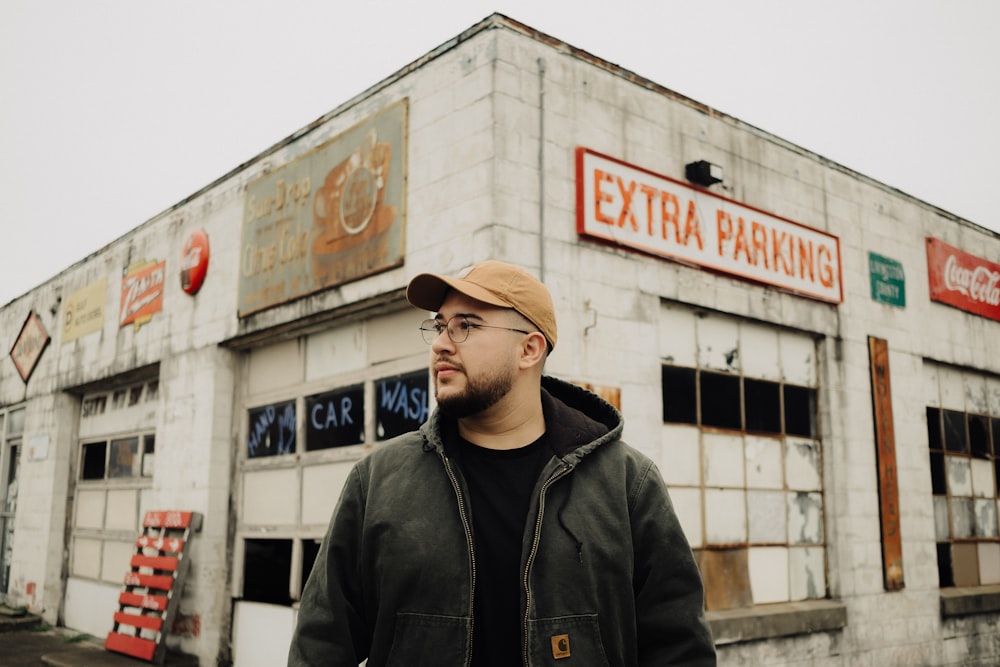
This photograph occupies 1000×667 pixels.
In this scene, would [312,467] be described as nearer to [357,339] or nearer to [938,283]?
[357,339]

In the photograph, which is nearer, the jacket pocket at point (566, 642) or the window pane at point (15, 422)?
the jacket pocket at point (566, 642)

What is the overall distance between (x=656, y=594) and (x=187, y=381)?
7807mm

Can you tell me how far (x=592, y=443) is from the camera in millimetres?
2510

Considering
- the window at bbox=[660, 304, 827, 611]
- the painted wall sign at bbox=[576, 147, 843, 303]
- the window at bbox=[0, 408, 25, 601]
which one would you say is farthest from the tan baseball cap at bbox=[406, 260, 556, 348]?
the window at bbox=[0, 408, 25, 601]

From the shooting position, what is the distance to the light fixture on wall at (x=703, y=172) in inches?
287

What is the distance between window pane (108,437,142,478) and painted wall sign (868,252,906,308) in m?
8.99

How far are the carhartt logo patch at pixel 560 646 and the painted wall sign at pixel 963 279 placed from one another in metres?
9.24

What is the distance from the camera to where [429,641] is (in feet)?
7.35

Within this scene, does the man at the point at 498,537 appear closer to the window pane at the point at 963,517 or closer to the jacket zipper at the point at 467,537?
the jacket zipper at the point at 467,537

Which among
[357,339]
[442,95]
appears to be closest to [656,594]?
[442,95]

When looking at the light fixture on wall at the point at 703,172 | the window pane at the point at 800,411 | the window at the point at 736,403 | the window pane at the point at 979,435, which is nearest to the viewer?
the window at the point at 736,403

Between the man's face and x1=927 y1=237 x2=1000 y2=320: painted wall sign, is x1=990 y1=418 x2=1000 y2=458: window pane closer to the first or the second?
x1=927 y1=237 x2=1000 y2=320: painted wall sign

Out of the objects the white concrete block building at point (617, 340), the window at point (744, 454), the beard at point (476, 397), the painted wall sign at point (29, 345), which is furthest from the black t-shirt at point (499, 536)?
the painted wall sign at point (29, 345)

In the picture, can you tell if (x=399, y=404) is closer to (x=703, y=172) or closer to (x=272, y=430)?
(x=272, y=430)
